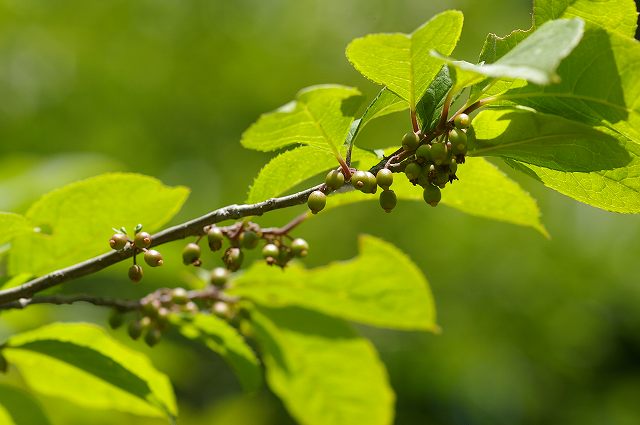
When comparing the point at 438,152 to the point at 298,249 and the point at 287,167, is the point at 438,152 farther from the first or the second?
the point at 298,249

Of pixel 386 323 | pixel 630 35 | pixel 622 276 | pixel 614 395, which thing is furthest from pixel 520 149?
pixel 614 395

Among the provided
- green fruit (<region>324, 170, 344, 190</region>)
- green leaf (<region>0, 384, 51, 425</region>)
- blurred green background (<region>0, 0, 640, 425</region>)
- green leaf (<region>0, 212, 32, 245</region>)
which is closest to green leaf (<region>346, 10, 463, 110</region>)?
green fruit (<region>324, 170, 344, 190</region>)

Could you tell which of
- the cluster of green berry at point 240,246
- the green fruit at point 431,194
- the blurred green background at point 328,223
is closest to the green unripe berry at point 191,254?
the cluster of green berry at point 240,246

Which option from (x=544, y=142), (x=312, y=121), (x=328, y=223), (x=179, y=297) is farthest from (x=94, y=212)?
(x=328, y=223)

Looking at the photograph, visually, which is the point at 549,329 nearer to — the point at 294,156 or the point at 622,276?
the point at 622,276

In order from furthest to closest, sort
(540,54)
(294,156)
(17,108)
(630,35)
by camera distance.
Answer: (17,108) < (294,156) < (630,35) < (540,54)

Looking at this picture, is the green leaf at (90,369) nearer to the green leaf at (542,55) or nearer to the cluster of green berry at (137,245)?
the cluster of green berry at (137,245)

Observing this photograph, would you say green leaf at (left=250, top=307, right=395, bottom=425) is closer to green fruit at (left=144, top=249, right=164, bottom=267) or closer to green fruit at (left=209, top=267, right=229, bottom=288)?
green fruit at (left=209, top=267, right=229, bottom=288)
